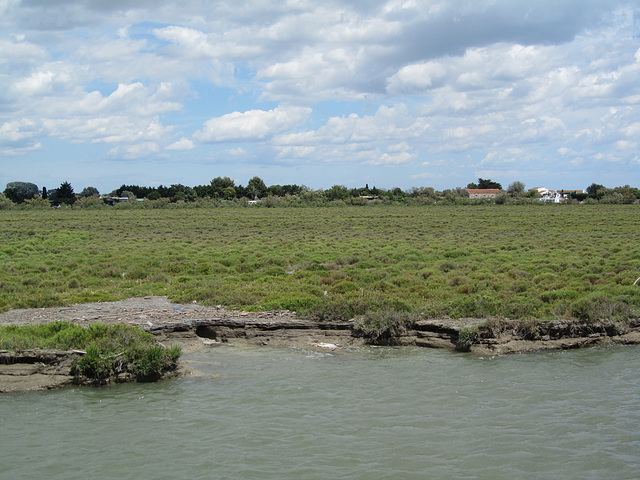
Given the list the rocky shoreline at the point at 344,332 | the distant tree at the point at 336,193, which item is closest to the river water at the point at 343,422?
the rocky shoreline at the point at 344,332

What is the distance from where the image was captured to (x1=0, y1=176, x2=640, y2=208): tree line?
118 meters

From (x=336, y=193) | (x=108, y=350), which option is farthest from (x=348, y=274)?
(x=336, y=193)

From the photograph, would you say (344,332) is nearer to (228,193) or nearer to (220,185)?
(228,193)

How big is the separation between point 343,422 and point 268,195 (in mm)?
144315

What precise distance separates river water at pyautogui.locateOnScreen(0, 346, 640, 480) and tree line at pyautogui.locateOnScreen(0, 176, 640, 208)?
10276 cm

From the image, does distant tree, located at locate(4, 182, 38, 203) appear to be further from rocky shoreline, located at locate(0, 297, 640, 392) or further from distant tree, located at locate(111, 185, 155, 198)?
rocky shoreline, located at locate(0, 297, 640, 392)

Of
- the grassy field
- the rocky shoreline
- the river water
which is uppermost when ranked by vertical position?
the grassy field

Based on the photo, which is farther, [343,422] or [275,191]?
[275,191]

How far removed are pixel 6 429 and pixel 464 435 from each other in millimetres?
7988

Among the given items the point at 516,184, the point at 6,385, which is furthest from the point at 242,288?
the point at 516,184

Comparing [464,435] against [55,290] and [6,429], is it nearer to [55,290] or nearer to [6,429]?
[6,429]

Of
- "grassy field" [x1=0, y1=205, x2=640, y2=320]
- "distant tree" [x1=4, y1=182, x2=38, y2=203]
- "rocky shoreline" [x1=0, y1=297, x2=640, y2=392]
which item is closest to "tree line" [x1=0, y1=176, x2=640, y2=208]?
"distant tree" [x1=4, y1=182, x2=38, y2=203]

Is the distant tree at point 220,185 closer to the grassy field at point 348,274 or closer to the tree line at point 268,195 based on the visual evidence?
the tree line at point 268,195

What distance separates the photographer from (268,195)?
15300 cm
